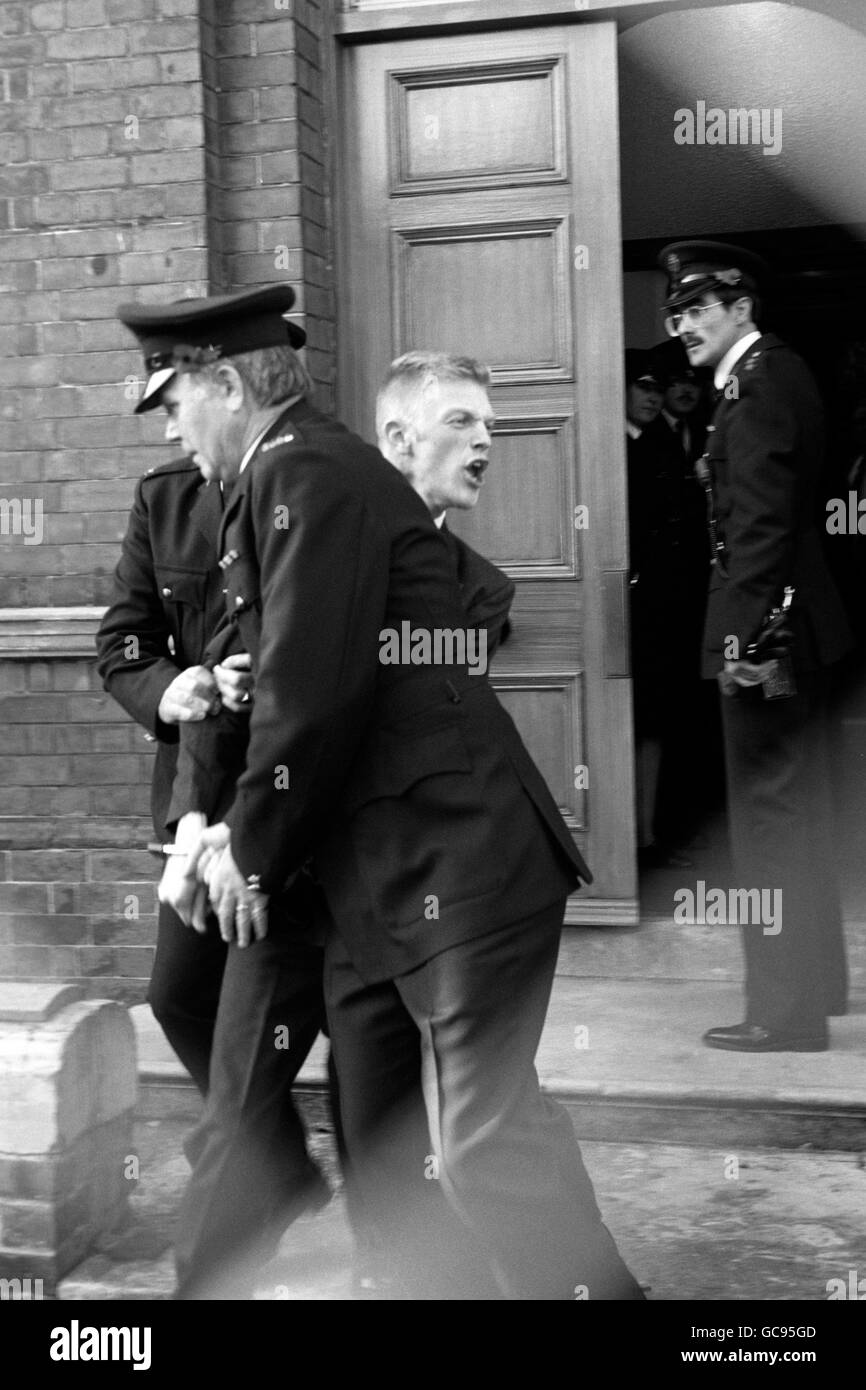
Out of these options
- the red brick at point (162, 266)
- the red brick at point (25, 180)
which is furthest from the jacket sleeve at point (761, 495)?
the red brick at point (25, 180)

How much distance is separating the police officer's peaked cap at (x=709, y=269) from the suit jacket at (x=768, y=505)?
0.59 ft

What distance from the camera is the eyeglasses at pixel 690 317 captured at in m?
4.80

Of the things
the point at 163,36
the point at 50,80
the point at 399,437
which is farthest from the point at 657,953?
the point at 50,80

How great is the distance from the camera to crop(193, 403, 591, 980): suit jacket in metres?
2.79

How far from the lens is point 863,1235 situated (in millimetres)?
3885

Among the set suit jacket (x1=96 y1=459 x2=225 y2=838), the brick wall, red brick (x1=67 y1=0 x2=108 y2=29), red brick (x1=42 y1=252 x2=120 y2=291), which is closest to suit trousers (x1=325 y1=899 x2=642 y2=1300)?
suit jacket (x1=96 y1=459 x2=225 y2=838)

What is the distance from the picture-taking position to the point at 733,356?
4.81 metres

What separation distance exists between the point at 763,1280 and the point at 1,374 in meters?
3.60

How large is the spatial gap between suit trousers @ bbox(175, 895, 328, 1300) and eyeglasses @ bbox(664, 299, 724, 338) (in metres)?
2.35

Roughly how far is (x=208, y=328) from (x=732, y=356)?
85.9 inches

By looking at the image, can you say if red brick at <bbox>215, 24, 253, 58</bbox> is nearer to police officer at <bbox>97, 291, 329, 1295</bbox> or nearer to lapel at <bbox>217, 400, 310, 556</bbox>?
police officer at <bbox>97, 291, 329, 1295</bbox>

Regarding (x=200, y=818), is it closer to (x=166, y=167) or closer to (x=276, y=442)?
(x=276, y=442)

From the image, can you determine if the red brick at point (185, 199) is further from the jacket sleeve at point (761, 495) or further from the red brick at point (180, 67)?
the jacket sleeve at point (761, 495)
